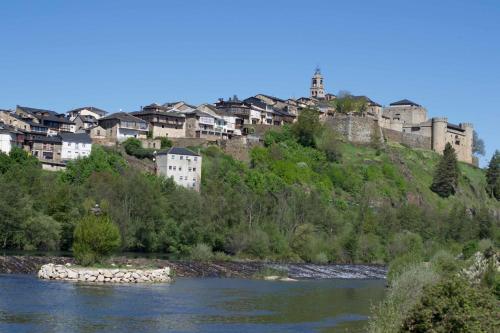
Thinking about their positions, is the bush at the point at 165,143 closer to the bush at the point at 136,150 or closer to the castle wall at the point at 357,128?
the bush at the point at 136,150

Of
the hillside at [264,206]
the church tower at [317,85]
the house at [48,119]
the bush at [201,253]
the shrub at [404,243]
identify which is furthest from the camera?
the church tower at [317,85]

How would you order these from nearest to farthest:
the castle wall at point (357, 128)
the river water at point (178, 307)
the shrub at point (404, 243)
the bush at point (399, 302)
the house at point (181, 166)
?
the bush at point (399, 302) → the river water at point (178, 307) → the shrub at point (404, 243) → the house at point (181, 166) → the castle wall at point (357, 128)

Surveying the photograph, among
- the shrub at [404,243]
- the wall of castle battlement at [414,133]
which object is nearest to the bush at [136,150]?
the shrub at [404,243]

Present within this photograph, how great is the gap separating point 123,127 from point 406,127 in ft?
171

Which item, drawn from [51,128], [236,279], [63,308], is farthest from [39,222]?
[51,128]

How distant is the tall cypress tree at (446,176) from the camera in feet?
392

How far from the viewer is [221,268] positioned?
66312 millimetres

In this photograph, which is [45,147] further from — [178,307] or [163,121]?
[178,307]

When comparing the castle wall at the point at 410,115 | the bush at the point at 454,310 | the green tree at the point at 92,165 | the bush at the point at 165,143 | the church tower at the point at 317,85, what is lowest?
the bush at the point at 454,310

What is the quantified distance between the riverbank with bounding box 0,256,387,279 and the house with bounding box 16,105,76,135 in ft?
163

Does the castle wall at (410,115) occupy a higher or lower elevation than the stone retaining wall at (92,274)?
higher

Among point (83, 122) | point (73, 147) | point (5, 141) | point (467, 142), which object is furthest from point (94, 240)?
point (467, 142)

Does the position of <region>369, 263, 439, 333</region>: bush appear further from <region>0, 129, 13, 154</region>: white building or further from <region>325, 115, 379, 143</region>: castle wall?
<region>325, 115, 379, 143</region>: castle wall

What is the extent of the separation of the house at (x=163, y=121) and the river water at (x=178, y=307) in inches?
2212
